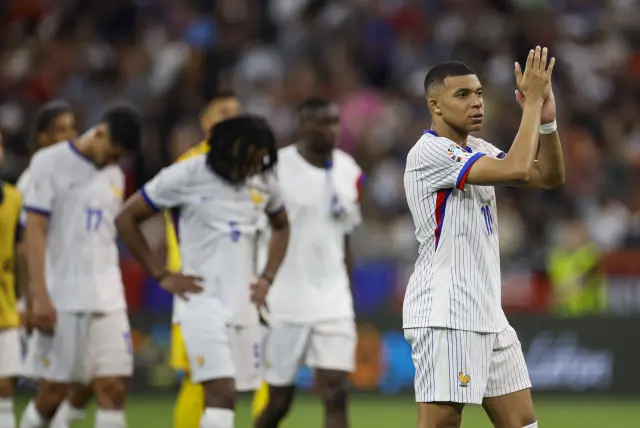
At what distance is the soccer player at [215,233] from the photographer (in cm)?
873

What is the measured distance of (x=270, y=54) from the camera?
Result: 20.2 m

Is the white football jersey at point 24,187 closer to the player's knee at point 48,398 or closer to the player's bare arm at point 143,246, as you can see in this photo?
the player's knee at point 48,398

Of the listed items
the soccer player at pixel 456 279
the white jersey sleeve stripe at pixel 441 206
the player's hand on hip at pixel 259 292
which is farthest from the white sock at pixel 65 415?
the white jersey sleeve stripe at pixel 441 206

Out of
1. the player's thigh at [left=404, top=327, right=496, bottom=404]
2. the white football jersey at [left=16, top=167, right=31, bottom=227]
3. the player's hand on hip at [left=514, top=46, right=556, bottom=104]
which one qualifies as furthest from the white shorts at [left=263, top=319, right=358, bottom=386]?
the player's hand on hip at [left=514, top=46, right=556, bottom=104]

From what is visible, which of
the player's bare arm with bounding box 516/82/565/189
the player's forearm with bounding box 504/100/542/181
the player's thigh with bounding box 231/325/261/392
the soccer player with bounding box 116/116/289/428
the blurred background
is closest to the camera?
the player's forearm with bounding box 504/100/542/181

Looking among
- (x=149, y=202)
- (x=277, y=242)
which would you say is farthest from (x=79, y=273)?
(x=277, y=242)

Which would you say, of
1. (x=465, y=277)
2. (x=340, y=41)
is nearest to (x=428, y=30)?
(x=340, y=41)

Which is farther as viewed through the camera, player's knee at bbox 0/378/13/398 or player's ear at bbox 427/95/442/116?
player's knee at bbox 0/378/13/398

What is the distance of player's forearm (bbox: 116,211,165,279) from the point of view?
8992 millimetres

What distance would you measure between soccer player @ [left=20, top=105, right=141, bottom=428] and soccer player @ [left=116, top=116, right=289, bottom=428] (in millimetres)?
1085

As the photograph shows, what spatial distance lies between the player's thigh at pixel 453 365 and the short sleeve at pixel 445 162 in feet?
2.51

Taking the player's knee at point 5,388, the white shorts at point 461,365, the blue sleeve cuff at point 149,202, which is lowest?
the player's knee at point 5,388

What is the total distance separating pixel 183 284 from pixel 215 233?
1.29 feet

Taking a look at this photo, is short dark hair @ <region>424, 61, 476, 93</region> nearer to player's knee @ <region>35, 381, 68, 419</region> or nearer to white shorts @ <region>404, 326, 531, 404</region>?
white shorts @ <region>404, 326, 531, 404</region>
